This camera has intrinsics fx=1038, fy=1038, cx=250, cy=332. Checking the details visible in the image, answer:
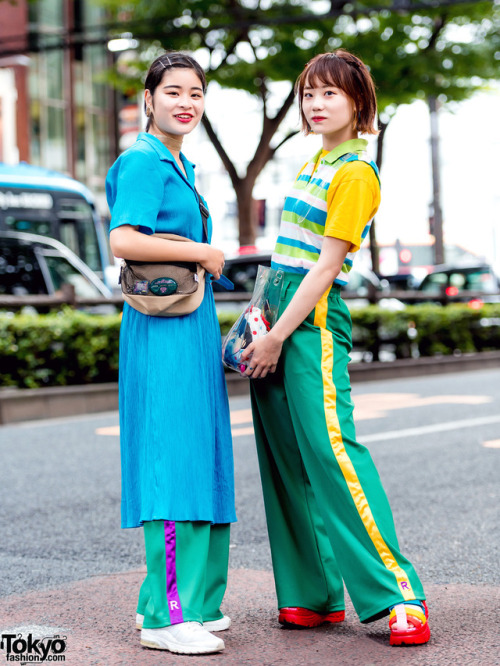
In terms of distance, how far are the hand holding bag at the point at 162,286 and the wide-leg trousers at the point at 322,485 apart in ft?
0.98

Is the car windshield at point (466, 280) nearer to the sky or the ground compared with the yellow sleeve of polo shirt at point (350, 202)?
nearer to the sky

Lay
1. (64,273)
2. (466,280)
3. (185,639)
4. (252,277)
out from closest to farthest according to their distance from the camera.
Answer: (185,639)
(64,273)
(252,277)
(466,280)

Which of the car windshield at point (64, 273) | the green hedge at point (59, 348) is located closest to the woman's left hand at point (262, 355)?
the green hedge at point (59, 348)

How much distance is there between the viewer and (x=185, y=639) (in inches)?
118

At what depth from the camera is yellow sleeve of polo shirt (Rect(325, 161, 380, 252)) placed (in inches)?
120

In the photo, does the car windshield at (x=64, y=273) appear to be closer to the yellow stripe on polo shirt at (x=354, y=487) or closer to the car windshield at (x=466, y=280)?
the car windshield at (x=466, y=280)

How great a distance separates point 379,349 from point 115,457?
8837 millimetres

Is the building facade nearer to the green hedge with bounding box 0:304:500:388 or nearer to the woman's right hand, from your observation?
the green hedge with bounding box 0:304:500:388

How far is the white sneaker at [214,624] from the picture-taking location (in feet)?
10.5

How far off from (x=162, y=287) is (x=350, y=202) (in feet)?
1.99

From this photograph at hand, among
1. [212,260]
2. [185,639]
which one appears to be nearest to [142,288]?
[212,260]

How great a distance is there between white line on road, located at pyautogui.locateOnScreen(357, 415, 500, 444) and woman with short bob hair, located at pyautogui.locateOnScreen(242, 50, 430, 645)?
4.74 metres

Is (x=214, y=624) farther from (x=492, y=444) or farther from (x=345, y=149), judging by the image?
(x=492, y=444)

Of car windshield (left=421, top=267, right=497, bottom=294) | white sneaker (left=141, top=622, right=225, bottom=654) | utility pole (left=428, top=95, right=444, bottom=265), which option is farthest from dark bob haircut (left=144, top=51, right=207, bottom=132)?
utility pole (left=428, top=95, right=444, bottom=265)
